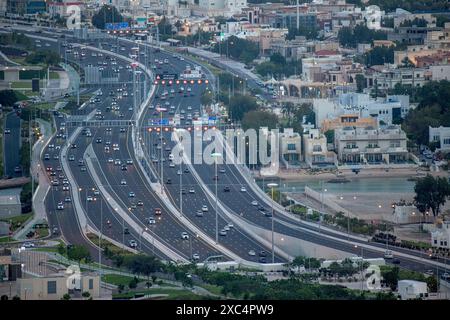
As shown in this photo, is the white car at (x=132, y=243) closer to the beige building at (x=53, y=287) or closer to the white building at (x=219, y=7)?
the beige building at (x=53, y=287)

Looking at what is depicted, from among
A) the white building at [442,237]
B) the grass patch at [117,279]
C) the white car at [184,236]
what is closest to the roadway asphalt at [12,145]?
the white car at [184,236]

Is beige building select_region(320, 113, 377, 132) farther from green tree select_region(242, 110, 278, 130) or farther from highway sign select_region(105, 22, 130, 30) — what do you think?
highway sign select_region(105, 22, 130, 30)

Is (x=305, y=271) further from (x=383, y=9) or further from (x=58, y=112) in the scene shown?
(x=383, y=9)

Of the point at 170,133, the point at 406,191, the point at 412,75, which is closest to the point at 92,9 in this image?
the point at 412,75

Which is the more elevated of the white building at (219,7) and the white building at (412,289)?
the white building at (412,289)

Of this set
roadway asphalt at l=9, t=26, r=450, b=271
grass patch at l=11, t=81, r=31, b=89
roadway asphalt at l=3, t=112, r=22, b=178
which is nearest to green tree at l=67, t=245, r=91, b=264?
roadway asphalt at l=9, t=26, r=450, b=271

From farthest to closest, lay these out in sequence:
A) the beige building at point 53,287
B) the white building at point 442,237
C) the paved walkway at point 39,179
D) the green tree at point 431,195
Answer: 1. the green tree at point 431,195
2. the paved walkway at point 39,179
3. the white building at point 442,237
4. the beige building at point 53,287
